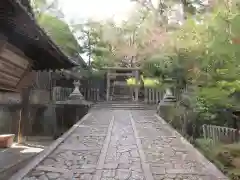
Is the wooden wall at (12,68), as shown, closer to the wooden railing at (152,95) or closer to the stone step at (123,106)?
the stone step at (123,106)

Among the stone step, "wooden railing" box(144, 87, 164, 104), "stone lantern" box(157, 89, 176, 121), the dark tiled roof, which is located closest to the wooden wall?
the dark tiled roof

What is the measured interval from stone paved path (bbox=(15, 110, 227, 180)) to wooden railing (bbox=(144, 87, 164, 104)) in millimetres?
10608

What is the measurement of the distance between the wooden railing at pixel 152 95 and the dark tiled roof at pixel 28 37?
40.6 ft

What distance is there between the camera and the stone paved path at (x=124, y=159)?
5.66m

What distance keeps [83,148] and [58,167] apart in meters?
1.95

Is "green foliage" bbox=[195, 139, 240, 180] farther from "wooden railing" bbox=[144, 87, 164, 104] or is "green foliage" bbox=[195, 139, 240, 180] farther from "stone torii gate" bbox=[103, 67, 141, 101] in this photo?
"stone torii gate" bbox=[103, 67, 141, 101]

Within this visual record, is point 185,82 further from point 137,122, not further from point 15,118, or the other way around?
point 15,118

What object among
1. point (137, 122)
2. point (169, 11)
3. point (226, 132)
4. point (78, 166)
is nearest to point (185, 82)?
point (137, 122)

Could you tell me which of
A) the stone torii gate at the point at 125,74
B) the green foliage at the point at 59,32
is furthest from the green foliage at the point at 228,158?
the green foliage at the point at 59,32

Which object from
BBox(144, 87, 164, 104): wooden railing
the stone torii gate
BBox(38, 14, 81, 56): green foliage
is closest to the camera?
BBox(144, 87, 164, 104): wooden railing

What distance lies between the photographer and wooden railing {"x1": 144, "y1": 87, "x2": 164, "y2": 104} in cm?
2128

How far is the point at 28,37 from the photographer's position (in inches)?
256

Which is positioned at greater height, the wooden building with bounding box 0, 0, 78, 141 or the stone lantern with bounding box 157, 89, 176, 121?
the wooden building with bounding box 0, 0, 78, 141

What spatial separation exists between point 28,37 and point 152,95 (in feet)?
51.9
